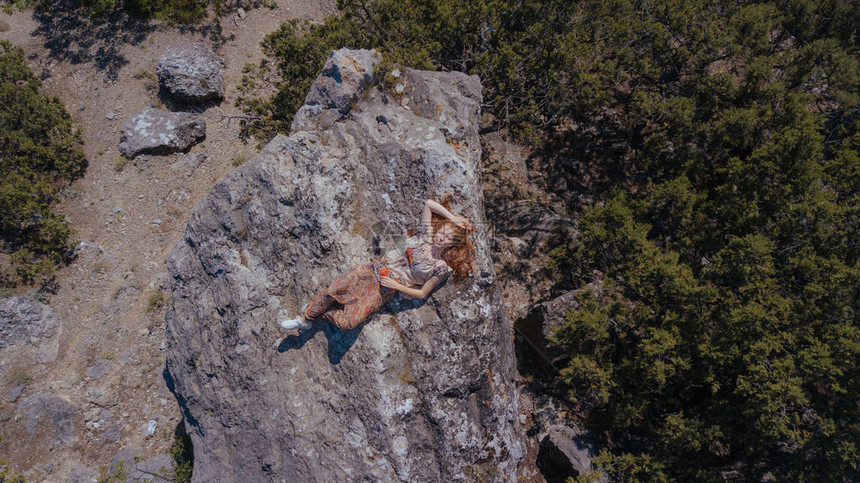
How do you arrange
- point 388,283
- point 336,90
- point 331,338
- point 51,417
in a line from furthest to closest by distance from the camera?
point 51,417
point 336,90
point 331,338
point 388,283

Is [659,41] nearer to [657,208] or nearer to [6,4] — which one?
[657,208]

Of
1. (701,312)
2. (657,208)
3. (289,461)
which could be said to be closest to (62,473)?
(289,461)

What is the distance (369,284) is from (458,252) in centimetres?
180

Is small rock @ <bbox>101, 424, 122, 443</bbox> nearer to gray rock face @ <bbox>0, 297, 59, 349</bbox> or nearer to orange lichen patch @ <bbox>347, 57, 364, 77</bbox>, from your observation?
gray rock face @ <bbox>0, 297, 59, 349</bbox>

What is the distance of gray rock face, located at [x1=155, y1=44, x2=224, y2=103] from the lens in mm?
14086

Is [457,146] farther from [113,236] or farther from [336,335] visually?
[113,236]

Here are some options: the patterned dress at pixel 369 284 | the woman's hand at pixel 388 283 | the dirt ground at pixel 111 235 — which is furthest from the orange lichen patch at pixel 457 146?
the dirt ground at pixel 111 235

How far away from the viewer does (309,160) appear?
8688 mm

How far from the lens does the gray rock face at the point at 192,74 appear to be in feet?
46.2

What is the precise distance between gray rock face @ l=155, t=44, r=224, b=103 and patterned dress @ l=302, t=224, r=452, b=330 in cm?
1060

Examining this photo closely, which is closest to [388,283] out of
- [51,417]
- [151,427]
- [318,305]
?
[318,305]

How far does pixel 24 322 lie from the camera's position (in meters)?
11.2

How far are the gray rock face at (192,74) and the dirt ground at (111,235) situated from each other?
571mm

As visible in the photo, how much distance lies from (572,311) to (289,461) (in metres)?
7.11
